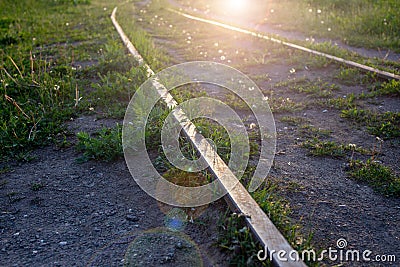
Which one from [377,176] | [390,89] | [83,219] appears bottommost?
[83,219]

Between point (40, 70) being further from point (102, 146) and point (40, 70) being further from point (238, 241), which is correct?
point (238, 241)

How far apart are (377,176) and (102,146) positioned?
7.39 ft

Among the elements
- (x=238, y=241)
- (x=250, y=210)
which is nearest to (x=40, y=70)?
(x=250, y=210)

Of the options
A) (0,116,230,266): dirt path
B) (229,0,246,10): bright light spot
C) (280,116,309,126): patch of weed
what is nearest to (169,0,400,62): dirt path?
(229,0,246,10): bright light spot

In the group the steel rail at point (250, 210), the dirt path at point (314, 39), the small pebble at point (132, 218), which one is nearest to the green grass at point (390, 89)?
the dirt path at point (314, 39)

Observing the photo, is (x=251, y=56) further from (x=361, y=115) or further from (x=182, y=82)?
(x=361, y=115)

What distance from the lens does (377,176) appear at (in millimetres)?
3264

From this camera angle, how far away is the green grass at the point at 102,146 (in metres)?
3.60

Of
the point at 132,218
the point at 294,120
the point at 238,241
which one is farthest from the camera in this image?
the point at 294,120

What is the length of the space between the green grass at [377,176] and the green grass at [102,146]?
76.1 inches

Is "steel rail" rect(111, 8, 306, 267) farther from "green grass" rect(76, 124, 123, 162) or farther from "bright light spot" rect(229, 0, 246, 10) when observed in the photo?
"bright light spot" rect(229, 0, 246, 10)

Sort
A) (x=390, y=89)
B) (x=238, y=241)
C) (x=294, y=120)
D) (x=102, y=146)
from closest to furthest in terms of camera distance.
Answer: (x=238, y=241)
(x=102, y=146)
(x=294, y=120)
(x=390, y=89)

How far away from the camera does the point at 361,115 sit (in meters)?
4.52

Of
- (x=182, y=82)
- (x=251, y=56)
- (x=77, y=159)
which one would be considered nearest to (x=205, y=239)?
(x=77, y=159)
